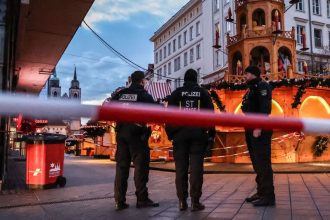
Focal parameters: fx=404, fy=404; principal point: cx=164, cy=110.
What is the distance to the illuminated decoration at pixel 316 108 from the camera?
18.2 meters

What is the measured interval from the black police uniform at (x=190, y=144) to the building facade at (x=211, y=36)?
2634 cm

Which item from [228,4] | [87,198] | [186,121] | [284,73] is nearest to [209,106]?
[87,198]

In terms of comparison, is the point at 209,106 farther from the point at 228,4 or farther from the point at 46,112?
the point at 228,4

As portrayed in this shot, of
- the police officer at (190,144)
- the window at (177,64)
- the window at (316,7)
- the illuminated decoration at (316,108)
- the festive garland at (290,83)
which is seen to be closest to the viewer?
the police officer at (190,144)

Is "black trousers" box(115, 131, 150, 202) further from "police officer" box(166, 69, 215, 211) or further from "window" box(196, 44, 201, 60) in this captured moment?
"window" box(196, 44, 201, 60)

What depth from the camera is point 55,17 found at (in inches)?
418

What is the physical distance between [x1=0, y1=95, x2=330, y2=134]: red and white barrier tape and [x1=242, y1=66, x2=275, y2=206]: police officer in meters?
3.41

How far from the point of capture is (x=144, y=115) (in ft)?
6.81

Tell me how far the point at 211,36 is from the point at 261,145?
42895 mm

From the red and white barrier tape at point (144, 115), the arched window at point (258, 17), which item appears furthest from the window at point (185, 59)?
the red and white barrier tape at point (144, 115)

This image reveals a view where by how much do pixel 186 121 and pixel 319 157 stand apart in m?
16.9

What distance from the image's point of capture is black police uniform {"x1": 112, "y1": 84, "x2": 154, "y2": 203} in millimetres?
5855

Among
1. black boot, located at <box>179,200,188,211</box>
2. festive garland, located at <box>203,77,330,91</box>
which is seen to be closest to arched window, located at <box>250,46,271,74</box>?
festive garland, located at <box>203,77,330,91</box>

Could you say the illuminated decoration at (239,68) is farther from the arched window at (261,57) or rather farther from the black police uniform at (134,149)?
the black police uniform at (134,149)
